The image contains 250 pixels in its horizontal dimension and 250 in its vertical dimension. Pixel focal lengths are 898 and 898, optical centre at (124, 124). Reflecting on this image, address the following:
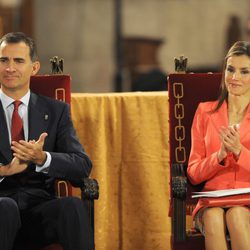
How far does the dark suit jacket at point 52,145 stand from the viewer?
4.14 metres

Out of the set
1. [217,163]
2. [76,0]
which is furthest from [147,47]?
[217,163]

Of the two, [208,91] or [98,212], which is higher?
[208,91]

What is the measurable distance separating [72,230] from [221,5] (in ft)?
27.3

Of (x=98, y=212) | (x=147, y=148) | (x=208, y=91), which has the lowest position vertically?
(x=98, y=212)

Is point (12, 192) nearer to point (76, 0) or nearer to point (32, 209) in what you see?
point (32, 209)

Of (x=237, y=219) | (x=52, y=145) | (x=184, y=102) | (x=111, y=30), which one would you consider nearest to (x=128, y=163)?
(x=184, y=102)

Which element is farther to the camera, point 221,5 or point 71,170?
point 221,5

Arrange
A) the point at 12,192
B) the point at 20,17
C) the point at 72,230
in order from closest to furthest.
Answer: the point at 72,230 → the point at 12,192 → the point at 20,17

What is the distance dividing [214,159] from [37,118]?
0.87 meters

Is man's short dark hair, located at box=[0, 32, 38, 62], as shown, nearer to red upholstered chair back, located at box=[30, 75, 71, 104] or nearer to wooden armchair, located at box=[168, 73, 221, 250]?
red upholstered chair back, located at box=[30, 75, 71, 104]

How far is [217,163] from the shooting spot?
4188mm

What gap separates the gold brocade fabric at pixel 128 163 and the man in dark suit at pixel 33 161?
0.61m

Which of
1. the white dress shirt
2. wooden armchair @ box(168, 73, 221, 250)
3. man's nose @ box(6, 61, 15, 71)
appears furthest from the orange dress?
man's nose @ box(6, 61, 15, 71)

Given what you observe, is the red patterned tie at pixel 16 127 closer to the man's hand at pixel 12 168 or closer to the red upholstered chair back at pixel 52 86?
the man's hand at pixel 12 168
